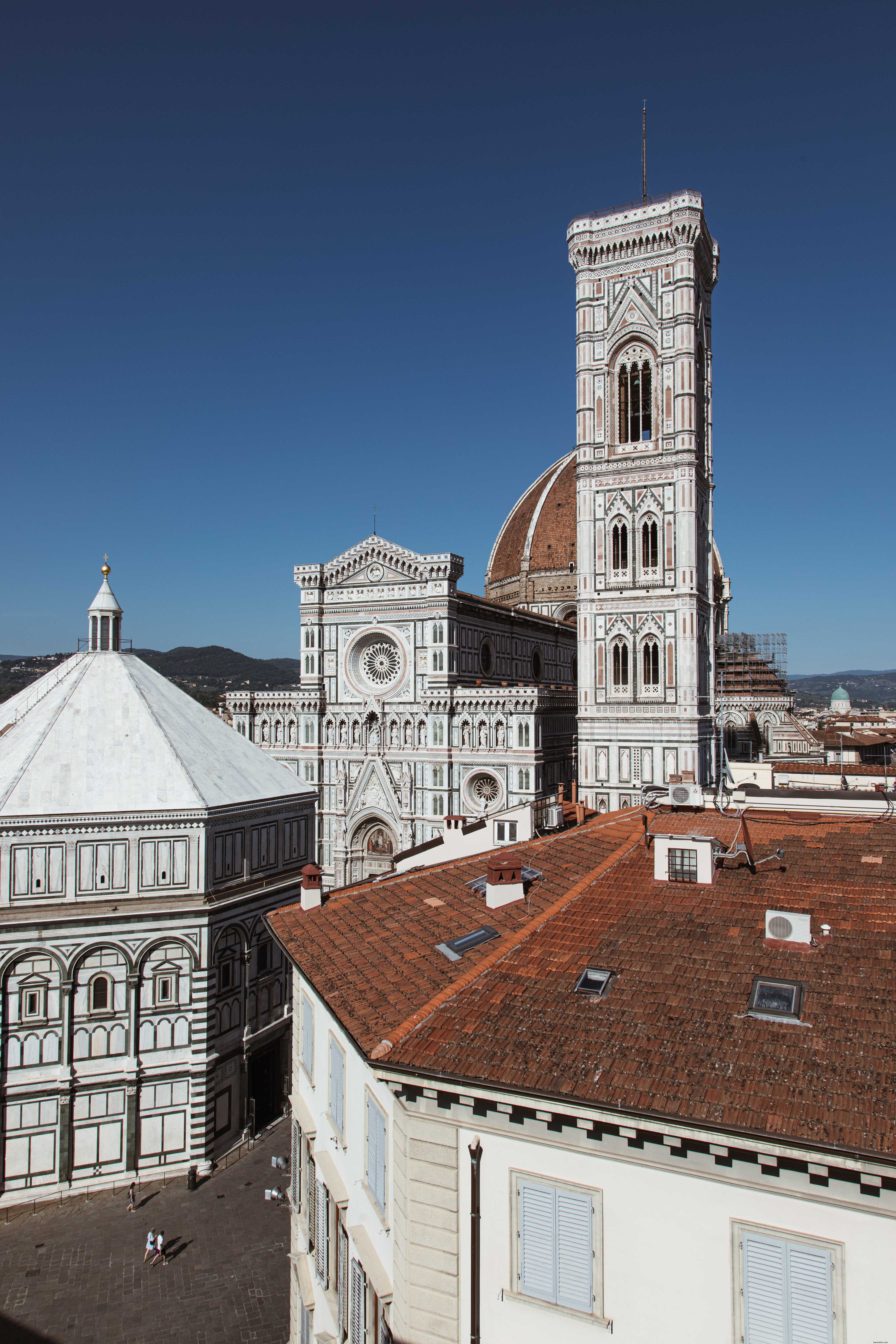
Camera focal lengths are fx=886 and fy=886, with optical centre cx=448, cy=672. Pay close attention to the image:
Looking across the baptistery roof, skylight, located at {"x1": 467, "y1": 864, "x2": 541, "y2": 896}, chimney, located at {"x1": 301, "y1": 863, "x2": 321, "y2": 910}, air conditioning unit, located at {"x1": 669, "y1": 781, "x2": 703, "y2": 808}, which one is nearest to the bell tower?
the baptistery roof

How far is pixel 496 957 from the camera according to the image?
1028 centimetres

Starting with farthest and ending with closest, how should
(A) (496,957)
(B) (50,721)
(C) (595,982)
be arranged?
1. (B) (50,721)
2. (A) (496,957)
3. (C) (595,982)

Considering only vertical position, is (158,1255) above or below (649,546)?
below

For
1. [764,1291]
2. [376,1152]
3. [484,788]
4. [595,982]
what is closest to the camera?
[764,1291]

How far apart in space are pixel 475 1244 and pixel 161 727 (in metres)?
19.6

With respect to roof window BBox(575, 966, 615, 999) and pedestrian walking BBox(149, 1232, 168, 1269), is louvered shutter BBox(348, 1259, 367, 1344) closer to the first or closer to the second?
roof window BBox(575, 966, 615, 999)

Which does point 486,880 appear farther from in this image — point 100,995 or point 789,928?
point 100,995

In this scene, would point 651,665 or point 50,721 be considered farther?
point 651,665

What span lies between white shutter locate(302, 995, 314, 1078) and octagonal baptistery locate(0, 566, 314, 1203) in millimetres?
9734

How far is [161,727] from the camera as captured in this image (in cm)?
2561

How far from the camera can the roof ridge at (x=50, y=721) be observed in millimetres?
22406

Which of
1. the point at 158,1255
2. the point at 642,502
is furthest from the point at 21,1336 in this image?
the point at 642,502

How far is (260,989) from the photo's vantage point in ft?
81.5

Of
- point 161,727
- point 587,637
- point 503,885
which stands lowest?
point 503,885
